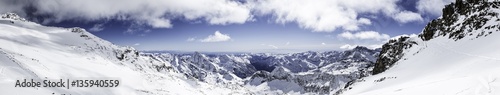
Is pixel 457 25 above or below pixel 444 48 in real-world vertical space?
above

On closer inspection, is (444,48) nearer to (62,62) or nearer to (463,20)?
(463,20)

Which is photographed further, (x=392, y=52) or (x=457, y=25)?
(x=392, y=52)

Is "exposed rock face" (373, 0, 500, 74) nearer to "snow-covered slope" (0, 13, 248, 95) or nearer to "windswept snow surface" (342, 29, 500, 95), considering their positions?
"windswept snow surface" (342, 29, 500, 95)

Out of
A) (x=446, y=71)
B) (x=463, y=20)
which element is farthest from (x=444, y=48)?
(x=446, y=71)

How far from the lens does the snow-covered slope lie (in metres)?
43.9

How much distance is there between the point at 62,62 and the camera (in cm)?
8438

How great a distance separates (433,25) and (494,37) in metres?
41.5

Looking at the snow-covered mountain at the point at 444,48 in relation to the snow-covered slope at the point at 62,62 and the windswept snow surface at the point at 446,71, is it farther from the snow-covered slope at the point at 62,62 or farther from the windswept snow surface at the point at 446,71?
the snow-covered slope at the point at 62,62

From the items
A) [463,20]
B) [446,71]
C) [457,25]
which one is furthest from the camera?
[463,20]

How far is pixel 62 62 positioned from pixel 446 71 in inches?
3258

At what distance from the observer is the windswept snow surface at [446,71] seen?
19.3 metres

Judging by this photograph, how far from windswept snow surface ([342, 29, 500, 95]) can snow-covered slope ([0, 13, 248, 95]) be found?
119 ft

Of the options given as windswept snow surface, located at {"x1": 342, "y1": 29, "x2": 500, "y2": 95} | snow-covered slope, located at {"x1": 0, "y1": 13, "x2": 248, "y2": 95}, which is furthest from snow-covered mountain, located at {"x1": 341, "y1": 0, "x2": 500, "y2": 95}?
snow-covered slope, located at {"x1": 0, "y1": 13, "x2": 248, "y2": 95}

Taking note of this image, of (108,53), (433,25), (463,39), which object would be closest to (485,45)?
(463,39)
